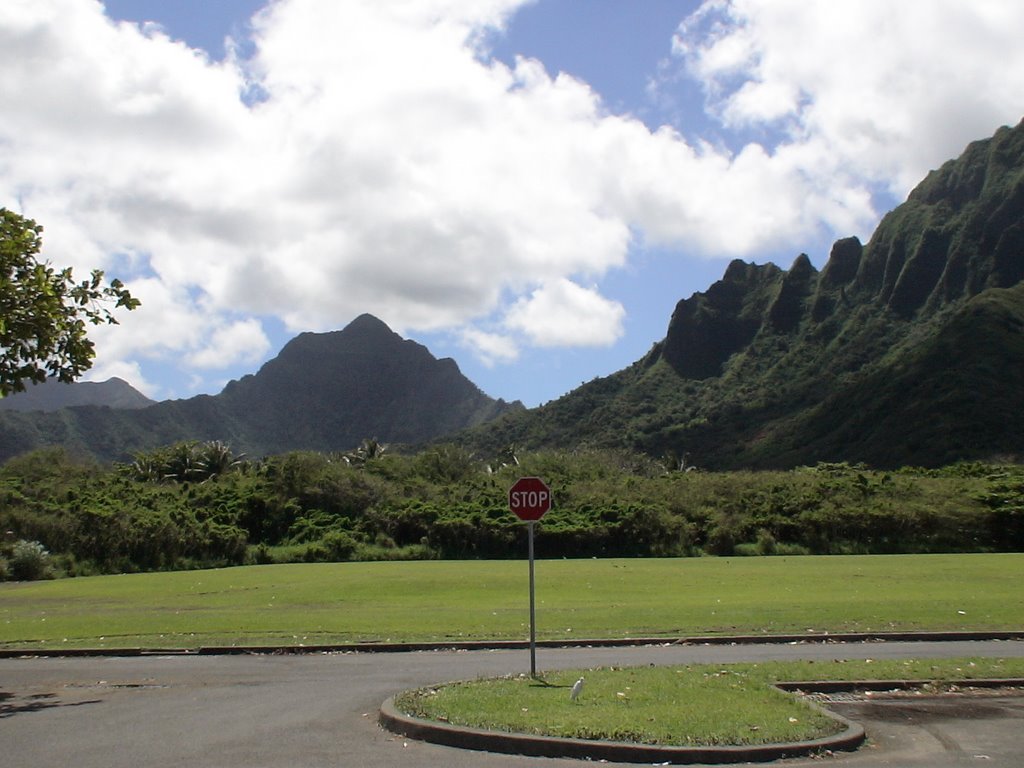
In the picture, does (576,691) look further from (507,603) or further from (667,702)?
(507,603)

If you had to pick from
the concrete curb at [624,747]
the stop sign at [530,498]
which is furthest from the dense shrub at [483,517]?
the concrete curb at [624,747]

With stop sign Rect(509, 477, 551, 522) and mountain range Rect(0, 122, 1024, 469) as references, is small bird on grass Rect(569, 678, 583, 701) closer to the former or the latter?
stop sign Rect(509, 477, 551, 522)

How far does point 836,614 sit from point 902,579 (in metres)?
11.5

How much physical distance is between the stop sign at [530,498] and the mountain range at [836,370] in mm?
81504

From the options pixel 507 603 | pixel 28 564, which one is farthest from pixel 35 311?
pixel 28 564

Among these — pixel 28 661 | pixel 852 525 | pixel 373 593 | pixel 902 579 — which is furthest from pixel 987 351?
pixel 28 661

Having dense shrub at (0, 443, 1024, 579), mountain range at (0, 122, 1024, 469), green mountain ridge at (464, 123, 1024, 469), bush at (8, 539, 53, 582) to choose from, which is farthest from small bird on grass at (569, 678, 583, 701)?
mountain range at (0, 122, 1024, 469)

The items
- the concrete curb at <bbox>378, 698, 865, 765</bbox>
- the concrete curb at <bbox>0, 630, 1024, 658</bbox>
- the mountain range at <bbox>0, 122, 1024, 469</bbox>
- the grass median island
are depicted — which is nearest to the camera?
the concrete curb at <bbox>378, 698, 865, 765</bbox>

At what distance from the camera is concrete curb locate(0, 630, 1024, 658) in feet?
57.4

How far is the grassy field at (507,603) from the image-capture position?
63.7ft

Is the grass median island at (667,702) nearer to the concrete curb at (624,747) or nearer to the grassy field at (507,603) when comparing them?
the concrete curb at (624,747)

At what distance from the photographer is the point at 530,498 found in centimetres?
1328

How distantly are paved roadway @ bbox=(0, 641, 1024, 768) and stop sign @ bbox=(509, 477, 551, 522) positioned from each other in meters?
2.72

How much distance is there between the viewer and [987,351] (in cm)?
9688
